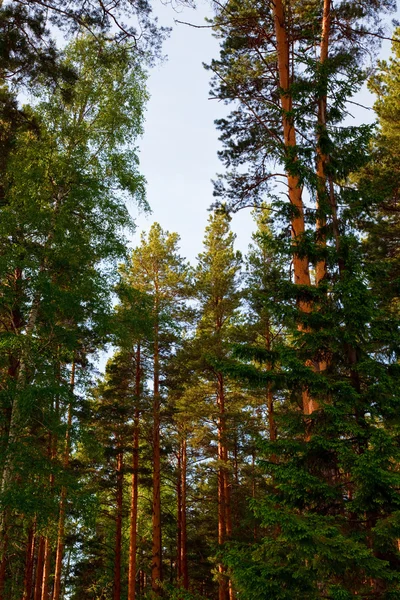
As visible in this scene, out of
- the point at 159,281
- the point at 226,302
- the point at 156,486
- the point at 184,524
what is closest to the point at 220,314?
the point at 226,302

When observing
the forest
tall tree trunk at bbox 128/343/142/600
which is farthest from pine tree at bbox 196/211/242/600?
tall tree trunk at bbox 128/343/142/600

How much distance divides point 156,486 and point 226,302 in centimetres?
730

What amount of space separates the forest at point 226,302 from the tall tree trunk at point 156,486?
0.28 feet

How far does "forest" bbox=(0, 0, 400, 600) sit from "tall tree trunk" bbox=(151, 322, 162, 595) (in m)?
0.08

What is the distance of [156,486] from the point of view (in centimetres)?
1642

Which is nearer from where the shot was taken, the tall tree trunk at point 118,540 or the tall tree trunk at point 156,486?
the tall tree trunk at point 156,486

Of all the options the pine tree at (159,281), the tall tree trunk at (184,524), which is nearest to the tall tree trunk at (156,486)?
the pine tree at (159,281)

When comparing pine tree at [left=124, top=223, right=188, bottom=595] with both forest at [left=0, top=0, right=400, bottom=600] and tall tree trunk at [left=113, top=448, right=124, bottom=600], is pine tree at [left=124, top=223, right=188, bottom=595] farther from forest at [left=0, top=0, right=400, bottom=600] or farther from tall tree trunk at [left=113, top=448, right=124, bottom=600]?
tall tree trunk at [left=113, top=448, right=124, bottom=600]

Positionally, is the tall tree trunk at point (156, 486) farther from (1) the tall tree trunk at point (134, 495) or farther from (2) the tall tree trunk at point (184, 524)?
(2) the tall tree trunk at point (184, 524)

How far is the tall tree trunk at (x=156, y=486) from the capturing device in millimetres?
14959

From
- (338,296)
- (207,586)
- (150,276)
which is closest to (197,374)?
(150,276)

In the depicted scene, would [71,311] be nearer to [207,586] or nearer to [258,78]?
[258,78]

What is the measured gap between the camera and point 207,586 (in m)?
25.6

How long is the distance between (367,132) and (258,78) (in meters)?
5.44
